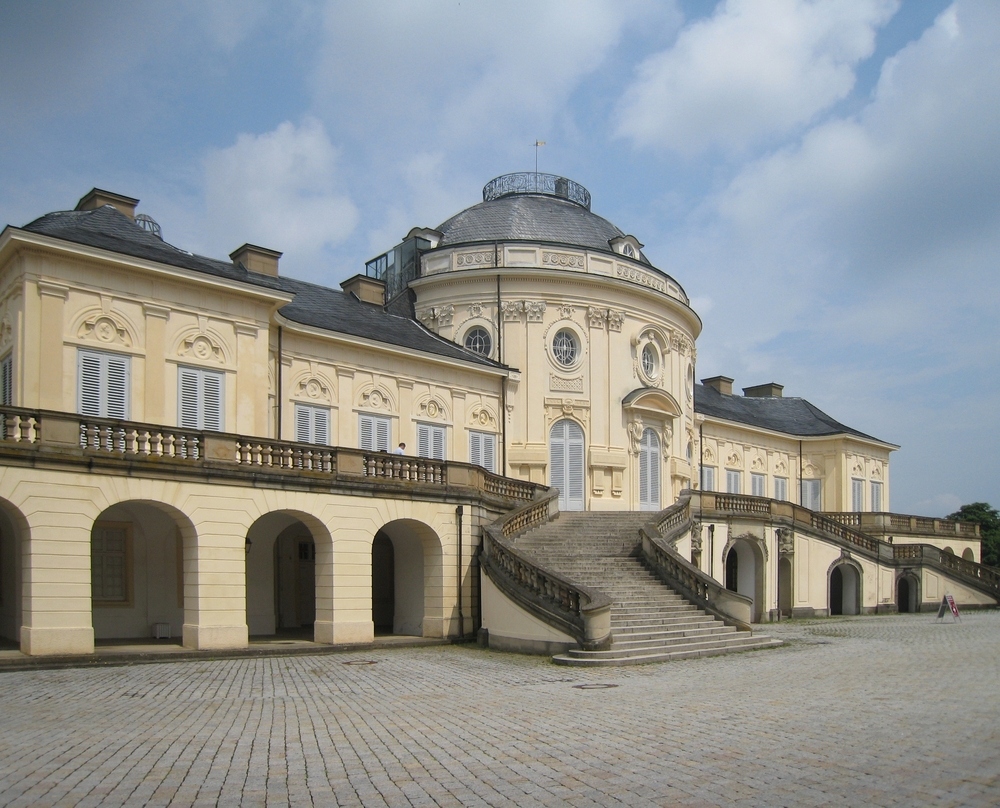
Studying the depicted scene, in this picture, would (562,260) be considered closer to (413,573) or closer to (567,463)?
(567,463)

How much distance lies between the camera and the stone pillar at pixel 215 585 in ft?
64.4

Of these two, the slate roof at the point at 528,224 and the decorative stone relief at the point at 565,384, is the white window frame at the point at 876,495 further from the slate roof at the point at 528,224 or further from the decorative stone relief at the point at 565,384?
the decorative stone relief at the point at 565,384

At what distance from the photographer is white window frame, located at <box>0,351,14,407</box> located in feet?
68.1

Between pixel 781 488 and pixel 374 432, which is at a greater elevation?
pixel 374 432

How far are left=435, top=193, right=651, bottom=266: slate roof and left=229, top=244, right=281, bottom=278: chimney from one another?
22.2 ft

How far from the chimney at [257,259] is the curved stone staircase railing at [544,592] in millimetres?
11343

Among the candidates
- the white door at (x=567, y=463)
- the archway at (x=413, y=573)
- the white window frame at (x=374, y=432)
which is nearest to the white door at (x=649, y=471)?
the white door at (x=567, y=463)

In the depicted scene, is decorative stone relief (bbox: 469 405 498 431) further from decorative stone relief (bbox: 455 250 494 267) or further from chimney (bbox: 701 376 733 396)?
chimney (bbox: 701 376 733 396)

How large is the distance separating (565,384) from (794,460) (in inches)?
907

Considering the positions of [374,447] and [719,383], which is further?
[719,383]

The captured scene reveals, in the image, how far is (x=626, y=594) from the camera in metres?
22.1

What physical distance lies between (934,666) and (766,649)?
13.9 feet

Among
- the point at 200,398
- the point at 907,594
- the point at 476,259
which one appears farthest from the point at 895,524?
the point at 200,398

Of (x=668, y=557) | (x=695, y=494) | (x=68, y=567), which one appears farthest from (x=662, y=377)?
(x=68, y=567)
